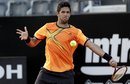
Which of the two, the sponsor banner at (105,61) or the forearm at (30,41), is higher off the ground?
the forearm at (30,41)

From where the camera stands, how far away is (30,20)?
5.15 metres

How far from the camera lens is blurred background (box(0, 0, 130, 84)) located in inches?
200

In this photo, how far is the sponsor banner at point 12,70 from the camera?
5.20 metres

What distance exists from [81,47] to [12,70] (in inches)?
42.7

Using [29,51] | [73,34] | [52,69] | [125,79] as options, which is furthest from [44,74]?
[125,79]

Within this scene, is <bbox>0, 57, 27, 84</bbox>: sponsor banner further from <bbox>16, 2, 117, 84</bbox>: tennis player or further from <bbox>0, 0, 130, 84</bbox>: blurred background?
<bbox>16, 2, 117, 84</bbox>: tennis player

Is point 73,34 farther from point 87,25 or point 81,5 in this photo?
point 81,5

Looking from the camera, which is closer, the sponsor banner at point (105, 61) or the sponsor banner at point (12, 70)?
the sponsor banner at point (105, 61)

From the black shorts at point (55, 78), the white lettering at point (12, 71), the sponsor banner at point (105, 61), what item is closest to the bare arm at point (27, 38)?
the black shorts at point (55, 78)

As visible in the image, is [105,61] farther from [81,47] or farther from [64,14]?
[64,14]

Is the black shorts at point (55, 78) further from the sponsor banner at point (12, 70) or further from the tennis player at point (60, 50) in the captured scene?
the sponsor banner at point (12, 70)

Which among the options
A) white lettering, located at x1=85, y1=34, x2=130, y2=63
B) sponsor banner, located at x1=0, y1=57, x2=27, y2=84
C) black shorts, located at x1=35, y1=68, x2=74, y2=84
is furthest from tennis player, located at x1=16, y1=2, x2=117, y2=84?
sponsor banner, located at x1=0, y1=57, x2=27, y2=84

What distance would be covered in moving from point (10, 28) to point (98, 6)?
147cm

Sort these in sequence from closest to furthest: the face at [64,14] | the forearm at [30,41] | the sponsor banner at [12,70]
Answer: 1. the face at [64,14]
2. the forearm at [30,41]
3. the sponsor banner at [12,70]
